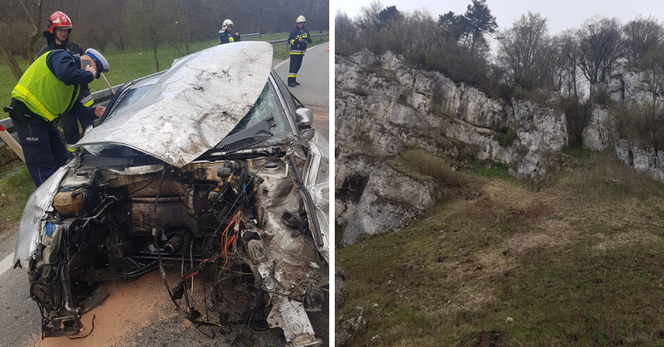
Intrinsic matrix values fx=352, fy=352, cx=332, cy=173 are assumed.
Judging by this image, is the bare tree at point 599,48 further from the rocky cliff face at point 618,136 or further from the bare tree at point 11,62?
the bare tree at point 11,62

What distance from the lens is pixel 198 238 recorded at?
2514 mm

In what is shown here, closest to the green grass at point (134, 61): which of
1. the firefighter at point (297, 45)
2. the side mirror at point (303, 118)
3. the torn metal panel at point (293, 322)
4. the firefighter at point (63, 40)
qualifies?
the firefighter at point (297, 45)

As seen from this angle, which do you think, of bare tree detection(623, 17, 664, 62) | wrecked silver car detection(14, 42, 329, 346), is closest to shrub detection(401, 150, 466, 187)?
bare tree detection(623, 17, 664, 62)

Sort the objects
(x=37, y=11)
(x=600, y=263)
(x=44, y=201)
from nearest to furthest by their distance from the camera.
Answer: (x=44, y=201) → (x=37, y=11) → (x=600, y=263)

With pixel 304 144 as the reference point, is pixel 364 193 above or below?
below

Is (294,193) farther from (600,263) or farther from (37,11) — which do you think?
(600,263)

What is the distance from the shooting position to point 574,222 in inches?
251

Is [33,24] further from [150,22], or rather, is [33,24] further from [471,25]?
[471,25]

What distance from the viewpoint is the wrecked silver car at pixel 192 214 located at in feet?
6.42

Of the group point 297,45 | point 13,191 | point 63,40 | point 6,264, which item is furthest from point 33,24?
point 297,45

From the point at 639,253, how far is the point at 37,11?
899 centimetres

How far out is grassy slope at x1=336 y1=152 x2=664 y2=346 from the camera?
4.36m

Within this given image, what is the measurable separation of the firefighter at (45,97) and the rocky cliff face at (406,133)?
15.8 ft

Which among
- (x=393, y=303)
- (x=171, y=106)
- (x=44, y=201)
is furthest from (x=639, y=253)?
(x=44, y=201)
